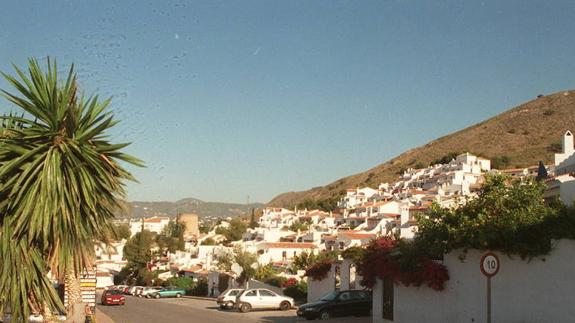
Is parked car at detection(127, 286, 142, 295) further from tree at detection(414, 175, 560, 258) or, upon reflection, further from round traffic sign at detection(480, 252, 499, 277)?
round traffic sign at detection(480, 252, 499, 277)

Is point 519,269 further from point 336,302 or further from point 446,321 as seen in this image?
point 336,302

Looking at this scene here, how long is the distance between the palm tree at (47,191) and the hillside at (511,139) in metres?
116

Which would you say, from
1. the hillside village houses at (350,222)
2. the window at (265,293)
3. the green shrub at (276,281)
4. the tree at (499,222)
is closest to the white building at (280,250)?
the hillside village houses at (350,222)

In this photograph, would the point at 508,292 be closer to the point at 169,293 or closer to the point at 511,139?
the point at 169,293

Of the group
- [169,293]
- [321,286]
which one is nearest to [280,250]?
[169,293]

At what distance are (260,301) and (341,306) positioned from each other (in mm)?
9686

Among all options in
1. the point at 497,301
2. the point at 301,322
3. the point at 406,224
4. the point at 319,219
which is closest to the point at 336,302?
the point at 301,322

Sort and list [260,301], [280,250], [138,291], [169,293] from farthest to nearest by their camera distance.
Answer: [280,250] → [138,291] → [169,293] → [260,301]

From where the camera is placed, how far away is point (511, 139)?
5915 inches

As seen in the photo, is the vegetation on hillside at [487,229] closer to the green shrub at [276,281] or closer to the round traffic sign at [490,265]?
the round traffic sign at [490,265]

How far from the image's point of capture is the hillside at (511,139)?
13412cm

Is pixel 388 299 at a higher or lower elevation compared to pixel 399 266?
lower

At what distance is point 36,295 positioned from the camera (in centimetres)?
1513

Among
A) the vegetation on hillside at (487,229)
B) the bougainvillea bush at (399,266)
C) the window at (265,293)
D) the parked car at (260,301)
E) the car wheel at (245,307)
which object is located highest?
the vegetation on hillside at (487,229)
